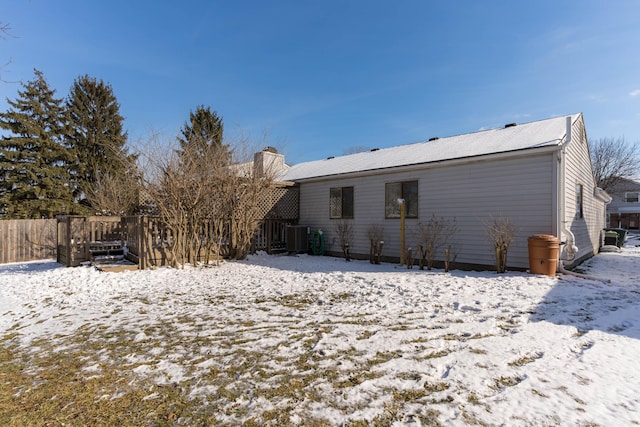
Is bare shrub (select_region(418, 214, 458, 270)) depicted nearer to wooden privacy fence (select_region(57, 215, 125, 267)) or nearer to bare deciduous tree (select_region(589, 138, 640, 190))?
wooden privacy fence (select_region(57, 215, 125, 267))

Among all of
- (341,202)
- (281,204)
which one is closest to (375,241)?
(341,202)

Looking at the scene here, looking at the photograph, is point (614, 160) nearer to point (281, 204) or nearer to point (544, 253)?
point (544, 253)

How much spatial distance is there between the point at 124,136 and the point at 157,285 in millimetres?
19584

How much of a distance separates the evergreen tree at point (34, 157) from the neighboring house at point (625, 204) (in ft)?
151

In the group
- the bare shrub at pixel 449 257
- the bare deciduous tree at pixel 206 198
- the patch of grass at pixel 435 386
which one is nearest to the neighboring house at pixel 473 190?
the bare shrub at pixel 449 257

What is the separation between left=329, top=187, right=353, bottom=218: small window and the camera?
10.7 meters

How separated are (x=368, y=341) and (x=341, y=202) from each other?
7.89 meters

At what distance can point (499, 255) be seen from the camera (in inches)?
282

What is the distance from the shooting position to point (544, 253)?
6.57 metres

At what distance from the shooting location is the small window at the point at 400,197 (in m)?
9.18

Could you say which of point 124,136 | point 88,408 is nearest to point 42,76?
point 124,136

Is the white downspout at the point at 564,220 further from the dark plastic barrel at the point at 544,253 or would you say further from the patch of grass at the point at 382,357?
the patch of grass at the point at 382,357

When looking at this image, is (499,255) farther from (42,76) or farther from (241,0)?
(42,76)

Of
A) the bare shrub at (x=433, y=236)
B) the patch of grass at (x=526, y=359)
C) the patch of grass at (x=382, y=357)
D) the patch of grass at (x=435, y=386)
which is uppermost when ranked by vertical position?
the bare shrub at (x=433, y=236)
